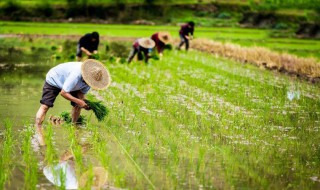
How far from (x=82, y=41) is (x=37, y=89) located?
241cm

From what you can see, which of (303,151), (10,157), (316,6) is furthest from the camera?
(316,6)

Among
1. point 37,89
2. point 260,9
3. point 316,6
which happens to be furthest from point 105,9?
point 37,89

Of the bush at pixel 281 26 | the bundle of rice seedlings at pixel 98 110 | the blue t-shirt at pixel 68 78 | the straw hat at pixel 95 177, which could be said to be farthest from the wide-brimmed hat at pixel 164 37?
the bush at pixel 281 26

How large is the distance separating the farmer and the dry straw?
744cm

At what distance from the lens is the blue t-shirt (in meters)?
7.84

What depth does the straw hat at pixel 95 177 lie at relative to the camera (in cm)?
547

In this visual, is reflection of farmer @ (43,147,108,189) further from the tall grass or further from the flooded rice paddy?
the tall grass

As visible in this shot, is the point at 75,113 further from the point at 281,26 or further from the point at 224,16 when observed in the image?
the point at 224,16

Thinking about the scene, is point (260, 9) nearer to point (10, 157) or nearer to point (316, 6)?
point (316, 6)

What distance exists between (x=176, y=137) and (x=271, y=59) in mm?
10633

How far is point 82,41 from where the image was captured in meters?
14.2

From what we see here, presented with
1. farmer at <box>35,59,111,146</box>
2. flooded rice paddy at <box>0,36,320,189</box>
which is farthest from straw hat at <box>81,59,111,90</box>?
flooded rice paddy at <box>0,36,320,189</box>

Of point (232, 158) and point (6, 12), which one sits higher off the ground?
point (232, 158)

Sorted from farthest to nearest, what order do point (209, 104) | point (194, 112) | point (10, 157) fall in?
1. point (209, 104)
2. point (194, 112)
3. point (10, 157)
